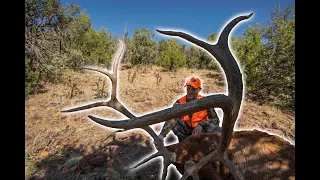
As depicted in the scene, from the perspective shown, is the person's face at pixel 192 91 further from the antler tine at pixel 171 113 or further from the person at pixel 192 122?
the antler tine at pixel 171 113

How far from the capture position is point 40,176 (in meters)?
4.43

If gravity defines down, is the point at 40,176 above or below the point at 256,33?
below

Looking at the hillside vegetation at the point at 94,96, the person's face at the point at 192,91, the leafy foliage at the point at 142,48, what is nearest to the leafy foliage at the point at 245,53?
the hillside vegetation at the point at 94,96

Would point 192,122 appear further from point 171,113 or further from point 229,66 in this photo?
point 171,113

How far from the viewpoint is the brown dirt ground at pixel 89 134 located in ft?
14.4

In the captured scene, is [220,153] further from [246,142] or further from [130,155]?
[130,155]

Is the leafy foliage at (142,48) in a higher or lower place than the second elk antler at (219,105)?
higher

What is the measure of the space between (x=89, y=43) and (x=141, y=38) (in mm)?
7672

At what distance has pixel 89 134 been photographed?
6164mm

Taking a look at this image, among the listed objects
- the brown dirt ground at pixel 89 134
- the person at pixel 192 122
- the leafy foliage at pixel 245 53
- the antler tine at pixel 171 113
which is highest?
the leafy foliage at pixel 245 53

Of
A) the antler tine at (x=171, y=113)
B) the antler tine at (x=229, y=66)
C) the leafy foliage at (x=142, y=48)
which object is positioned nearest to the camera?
the antler tine at (x=171, y=113)

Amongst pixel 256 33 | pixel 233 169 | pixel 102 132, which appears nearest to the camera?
pixel 233 169
